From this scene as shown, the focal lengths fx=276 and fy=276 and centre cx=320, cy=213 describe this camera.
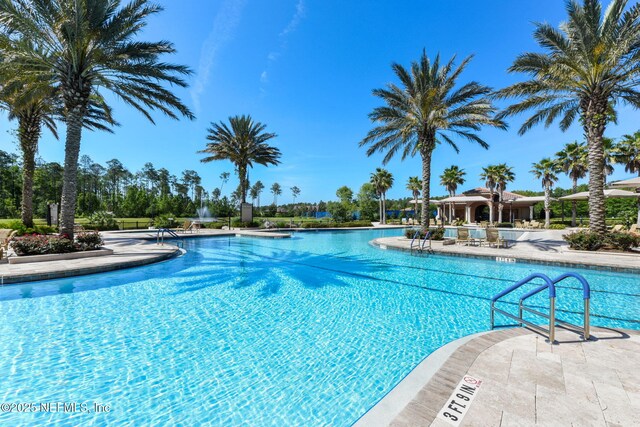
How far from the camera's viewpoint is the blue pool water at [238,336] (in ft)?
10.5

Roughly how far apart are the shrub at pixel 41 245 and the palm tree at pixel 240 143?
57.1ft

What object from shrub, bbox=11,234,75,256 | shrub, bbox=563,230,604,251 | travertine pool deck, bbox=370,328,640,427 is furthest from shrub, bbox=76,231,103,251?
shrub, bbox=563,230,604,251

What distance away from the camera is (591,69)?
11.3 meters

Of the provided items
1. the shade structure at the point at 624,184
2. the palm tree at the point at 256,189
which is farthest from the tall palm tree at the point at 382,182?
the palm tree at the point at 256,189

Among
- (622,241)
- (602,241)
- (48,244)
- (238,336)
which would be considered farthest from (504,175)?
(48,244)

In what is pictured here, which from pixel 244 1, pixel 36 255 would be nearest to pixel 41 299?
pixel 36 255

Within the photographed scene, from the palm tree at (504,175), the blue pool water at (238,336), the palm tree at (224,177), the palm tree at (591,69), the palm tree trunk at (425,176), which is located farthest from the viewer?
the palm tree at (224,177)

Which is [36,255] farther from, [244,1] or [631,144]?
[631,144]

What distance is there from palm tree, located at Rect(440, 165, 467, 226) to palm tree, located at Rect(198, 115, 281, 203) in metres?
25.0

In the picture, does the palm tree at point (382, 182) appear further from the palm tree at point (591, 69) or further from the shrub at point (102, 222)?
the shrub at point (102, 222)

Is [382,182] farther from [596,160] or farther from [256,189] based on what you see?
[256,189]

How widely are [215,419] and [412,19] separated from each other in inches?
722

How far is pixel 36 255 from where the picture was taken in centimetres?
978

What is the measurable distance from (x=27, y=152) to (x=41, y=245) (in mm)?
10472
